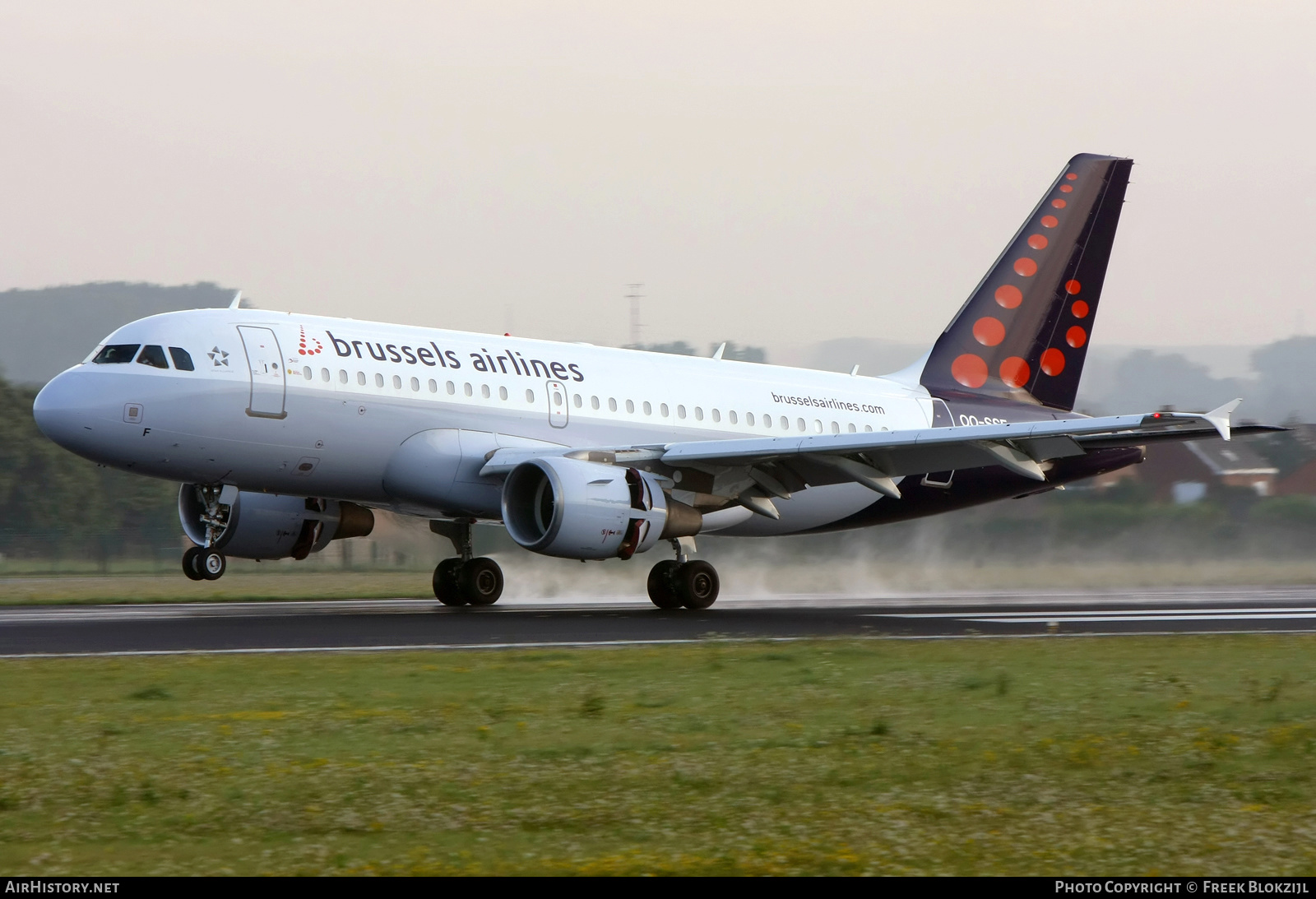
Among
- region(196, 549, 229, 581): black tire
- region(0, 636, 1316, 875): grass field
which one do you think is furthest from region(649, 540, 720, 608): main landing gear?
region(0, 636, 1316, 875): grass field

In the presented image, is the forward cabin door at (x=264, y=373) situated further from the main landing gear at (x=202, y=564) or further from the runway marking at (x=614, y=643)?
the runway marking at (x=614, y=643)

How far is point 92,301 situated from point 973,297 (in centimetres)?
14846

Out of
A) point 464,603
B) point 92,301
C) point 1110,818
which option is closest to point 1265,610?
point 464,603

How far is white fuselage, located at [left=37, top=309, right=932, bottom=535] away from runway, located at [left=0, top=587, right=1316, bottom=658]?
2.11m

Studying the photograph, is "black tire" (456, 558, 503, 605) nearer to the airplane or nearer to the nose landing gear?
the airplane

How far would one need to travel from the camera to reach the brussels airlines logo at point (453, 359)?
2056 centimetres

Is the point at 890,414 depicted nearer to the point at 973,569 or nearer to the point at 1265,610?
the point at 973,569

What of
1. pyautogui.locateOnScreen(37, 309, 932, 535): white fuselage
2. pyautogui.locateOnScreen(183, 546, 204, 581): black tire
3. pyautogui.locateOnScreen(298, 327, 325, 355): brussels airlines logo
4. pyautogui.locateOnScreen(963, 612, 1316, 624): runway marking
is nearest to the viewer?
pyautogui.locateOnScreen(963, 612, 1316, 624): runway marking

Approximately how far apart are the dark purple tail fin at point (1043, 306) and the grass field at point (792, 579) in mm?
3622

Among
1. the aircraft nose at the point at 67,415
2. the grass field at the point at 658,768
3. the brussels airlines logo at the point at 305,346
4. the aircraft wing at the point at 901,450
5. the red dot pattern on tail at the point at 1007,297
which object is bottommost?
the grass field at the point at 658,768

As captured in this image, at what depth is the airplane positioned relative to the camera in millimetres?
19312

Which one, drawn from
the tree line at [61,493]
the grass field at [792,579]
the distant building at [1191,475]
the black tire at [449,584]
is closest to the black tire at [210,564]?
the black tire at [449,584]

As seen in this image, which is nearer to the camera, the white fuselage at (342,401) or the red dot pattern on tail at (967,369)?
the white fuselage at (342,401)

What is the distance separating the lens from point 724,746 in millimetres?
8562
